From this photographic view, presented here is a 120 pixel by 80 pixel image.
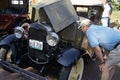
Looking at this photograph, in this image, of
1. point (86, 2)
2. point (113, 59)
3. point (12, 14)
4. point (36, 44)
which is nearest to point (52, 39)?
point (36, 44)

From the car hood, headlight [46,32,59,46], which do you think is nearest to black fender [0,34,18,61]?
headlight [46,32,59,46]

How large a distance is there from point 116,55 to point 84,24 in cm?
173

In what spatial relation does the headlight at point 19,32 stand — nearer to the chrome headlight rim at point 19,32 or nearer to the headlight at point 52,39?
the chrome headlight rim at point 19,32

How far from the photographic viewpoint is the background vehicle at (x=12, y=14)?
33.7ft

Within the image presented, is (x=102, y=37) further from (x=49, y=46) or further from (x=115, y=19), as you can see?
(x=115, y=19)

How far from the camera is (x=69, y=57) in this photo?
6125 millimetres

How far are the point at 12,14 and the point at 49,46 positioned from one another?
4.40 metres

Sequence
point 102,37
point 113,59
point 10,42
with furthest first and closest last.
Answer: point 10,42, point 113,59, point 102,37

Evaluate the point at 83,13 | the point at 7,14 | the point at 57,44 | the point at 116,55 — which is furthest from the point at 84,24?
the point at 7,14

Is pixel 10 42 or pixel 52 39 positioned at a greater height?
pixel 52 39

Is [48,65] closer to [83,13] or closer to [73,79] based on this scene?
[73,79]

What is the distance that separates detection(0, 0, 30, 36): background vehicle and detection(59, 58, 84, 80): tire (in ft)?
12.9

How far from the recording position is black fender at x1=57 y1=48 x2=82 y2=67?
19.7 ft

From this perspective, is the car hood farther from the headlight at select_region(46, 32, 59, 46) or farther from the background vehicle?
the headlight at select_region(46, 32, 59, 46)
